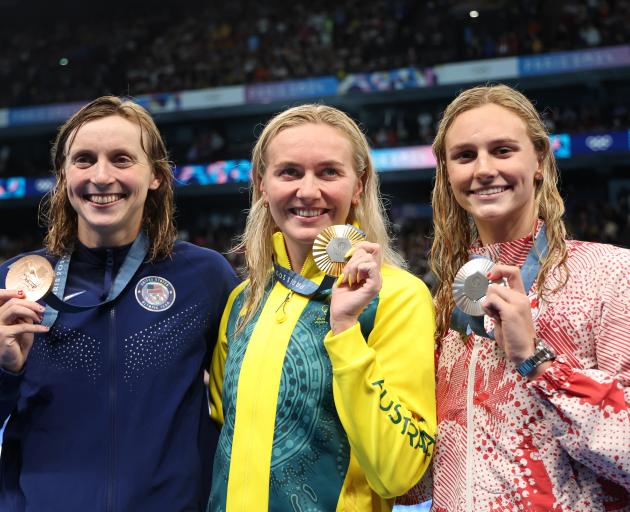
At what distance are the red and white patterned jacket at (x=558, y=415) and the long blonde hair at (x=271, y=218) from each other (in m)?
0.47

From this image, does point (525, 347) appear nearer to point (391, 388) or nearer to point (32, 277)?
point (391, 388)

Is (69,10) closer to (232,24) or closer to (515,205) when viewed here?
(232,24)

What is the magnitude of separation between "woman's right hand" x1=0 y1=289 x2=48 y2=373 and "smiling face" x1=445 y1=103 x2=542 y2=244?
120cm

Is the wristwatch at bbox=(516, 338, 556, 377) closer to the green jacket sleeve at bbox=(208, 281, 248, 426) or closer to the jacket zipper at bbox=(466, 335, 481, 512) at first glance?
the jacket zipper at bbox=(466, 335, 481, 512)

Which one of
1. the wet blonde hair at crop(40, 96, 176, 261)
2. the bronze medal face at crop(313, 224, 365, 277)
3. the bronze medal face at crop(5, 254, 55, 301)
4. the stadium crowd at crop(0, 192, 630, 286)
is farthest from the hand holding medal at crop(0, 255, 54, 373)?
the stadium crowd at crop(0, 192, 630, 286)

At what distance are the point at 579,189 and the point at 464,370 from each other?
56.4 ft

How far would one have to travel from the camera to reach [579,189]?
1798 centimetres

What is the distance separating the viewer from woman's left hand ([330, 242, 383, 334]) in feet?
5.82

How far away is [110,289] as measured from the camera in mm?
2312

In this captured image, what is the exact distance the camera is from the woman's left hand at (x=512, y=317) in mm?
1681

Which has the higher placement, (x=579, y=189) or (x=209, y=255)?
(x=209, y=255)

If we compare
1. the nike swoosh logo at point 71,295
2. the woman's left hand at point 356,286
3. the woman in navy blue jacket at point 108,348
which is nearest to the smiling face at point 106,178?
the woman in navy blue jacket at point 108,348

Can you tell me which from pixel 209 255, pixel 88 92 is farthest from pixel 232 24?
pixel 209 255

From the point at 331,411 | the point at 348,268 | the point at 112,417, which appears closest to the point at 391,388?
the point at 331,411
